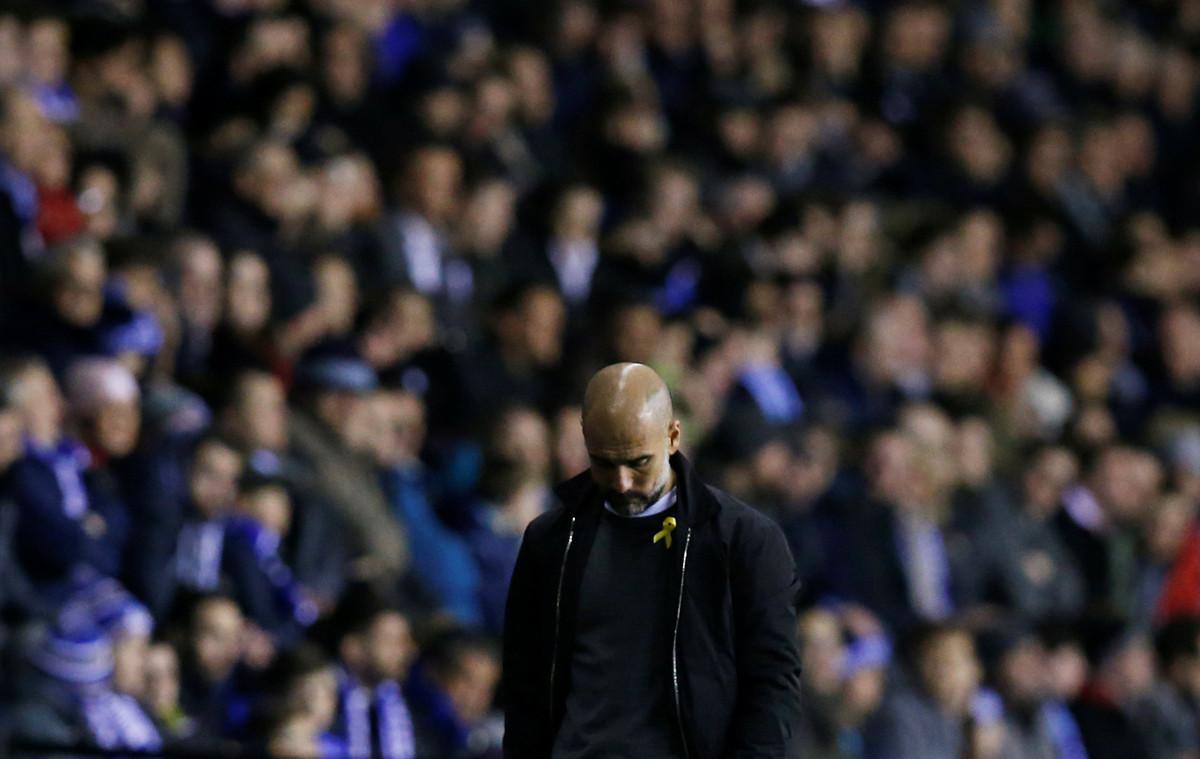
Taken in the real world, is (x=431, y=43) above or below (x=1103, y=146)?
above

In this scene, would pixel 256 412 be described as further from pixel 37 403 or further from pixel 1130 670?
pixel 1130 670

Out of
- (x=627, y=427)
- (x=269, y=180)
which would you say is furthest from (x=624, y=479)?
(x=269, y=180)

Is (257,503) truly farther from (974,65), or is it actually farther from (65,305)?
(974,65)

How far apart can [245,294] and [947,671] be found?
3.29 m

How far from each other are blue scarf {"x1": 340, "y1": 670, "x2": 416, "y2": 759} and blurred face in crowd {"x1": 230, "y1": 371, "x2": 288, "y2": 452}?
1055mm

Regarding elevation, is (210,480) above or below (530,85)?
below

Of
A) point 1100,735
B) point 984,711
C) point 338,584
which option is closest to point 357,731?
point 338,584

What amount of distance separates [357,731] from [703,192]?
5.31 meters

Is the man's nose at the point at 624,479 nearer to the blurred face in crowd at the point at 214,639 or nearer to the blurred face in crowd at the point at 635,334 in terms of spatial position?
the blurred face in crowd at the point at 214,639

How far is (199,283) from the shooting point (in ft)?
28.5

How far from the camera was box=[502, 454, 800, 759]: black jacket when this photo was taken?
13.5 feet

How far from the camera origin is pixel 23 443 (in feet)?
23.9

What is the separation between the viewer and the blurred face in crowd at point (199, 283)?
8.64 metres

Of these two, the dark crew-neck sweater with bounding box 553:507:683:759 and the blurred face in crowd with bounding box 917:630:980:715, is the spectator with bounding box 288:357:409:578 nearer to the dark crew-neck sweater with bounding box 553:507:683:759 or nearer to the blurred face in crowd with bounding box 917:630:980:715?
the blurred face in crowd with bounding box 917:630:980:715
